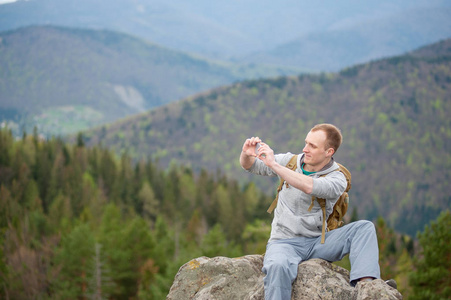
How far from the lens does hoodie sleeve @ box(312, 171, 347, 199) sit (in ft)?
22.3

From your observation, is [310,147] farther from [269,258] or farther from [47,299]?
[47,299]

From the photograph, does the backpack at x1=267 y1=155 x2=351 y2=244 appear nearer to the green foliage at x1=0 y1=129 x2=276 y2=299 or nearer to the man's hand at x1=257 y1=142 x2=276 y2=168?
the man's hand at x1=257 y1=142 x2=276 y2=168

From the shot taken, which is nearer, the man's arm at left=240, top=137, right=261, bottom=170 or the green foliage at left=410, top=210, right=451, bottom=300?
the man's arm at left=240, top=137, right=261, bottom=170

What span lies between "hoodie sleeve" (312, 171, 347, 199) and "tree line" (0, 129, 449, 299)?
18.7 m

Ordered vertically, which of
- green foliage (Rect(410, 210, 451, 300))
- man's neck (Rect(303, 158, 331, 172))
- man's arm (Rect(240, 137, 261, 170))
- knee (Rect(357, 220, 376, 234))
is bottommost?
green foliage (Rect(410, 210, 451, 300))

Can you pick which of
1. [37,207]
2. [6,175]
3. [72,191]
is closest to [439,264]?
[37,207]

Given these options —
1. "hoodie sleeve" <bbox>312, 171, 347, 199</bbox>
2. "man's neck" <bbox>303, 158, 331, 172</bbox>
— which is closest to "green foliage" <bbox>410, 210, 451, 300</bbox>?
"man's neck" <bbox>303, 158, 331, 172</bbox>

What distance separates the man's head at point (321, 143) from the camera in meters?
7.22

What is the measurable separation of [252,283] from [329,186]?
227 cm

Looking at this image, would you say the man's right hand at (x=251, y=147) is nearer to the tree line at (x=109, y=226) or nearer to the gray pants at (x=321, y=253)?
the gray pants at (x=321, y=253)

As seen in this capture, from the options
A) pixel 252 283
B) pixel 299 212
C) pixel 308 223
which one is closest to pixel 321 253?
pixel 308 223

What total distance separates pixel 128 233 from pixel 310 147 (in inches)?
1521

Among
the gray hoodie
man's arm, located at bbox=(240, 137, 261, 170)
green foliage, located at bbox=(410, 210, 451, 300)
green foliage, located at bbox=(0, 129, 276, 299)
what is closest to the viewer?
the gray hoodie

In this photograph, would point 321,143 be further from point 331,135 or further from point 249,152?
point 249,152
